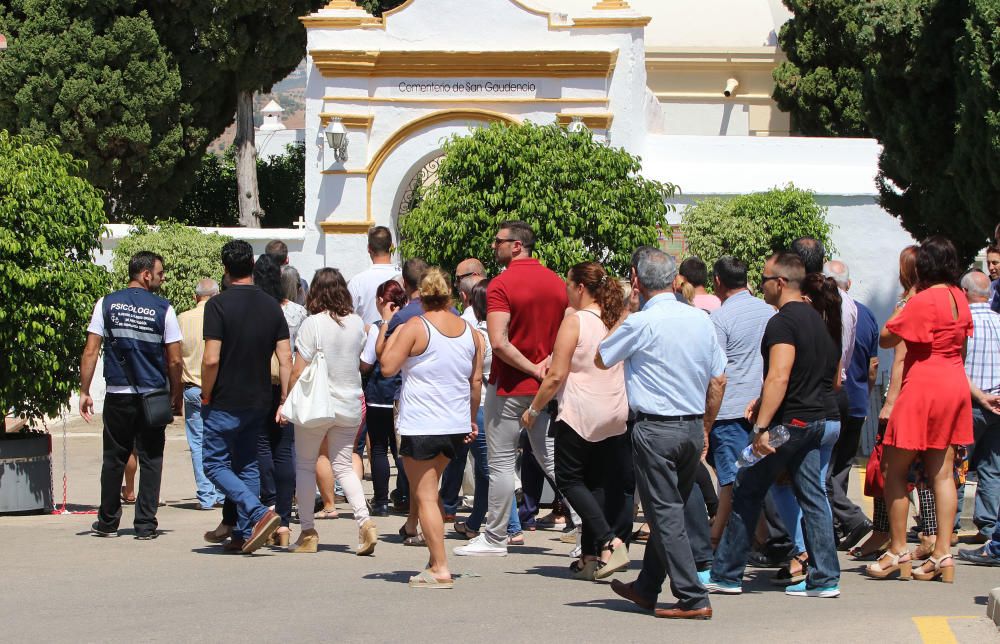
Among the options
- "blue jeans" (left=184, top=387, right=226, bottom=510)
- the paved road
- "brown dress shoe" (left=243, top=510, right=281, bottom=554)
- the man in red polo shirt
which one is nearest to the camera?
the paved road

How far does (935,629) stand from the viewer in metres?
6.97

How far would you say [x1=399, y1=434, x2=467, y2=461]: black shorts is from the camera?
26.8 ft

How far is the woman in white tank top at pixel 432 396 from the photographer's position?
8.12m

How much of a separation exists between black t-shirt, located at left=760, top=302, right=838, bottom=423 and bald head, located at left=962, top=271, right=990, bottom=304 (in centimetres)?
260

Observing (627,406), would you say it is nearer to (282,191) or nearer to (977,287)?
(977,287)

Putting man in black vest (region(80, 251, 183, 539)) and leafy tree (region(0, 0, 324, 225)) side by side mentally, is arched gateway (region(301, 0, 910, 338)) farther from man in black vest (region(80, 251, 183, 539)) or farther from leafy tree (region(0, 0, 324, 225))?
man in black vest (region(80, 251, 183, 539))

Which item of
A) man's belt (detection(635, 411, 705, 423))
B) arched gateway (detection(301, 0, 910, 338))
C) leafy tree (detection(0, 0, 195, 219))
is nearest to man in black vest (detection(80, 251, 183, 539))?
man's belt (detection(635, 411, 705, 423))

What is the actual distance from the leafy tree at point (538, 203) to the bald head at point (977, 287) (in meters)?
6.37

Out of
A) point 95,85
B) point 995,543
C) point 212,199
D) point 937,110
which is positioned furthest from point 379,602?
point 212,199

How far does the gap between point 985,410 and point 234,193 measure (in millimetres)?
25173

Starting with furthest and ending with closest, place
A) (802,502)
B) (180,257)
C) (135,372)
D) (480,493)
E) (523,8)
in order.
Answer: (523,8), (180,257), (480,493), (135,372), (802,502)

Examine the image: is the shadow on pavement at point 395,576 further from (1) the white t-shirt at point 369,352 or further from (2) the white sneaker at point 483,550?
(1) the white t-shirt at point 369,352

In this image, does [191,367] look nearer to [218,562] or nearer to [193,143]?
[218,562]

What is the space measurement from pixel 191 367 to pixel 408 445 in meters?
3.98
